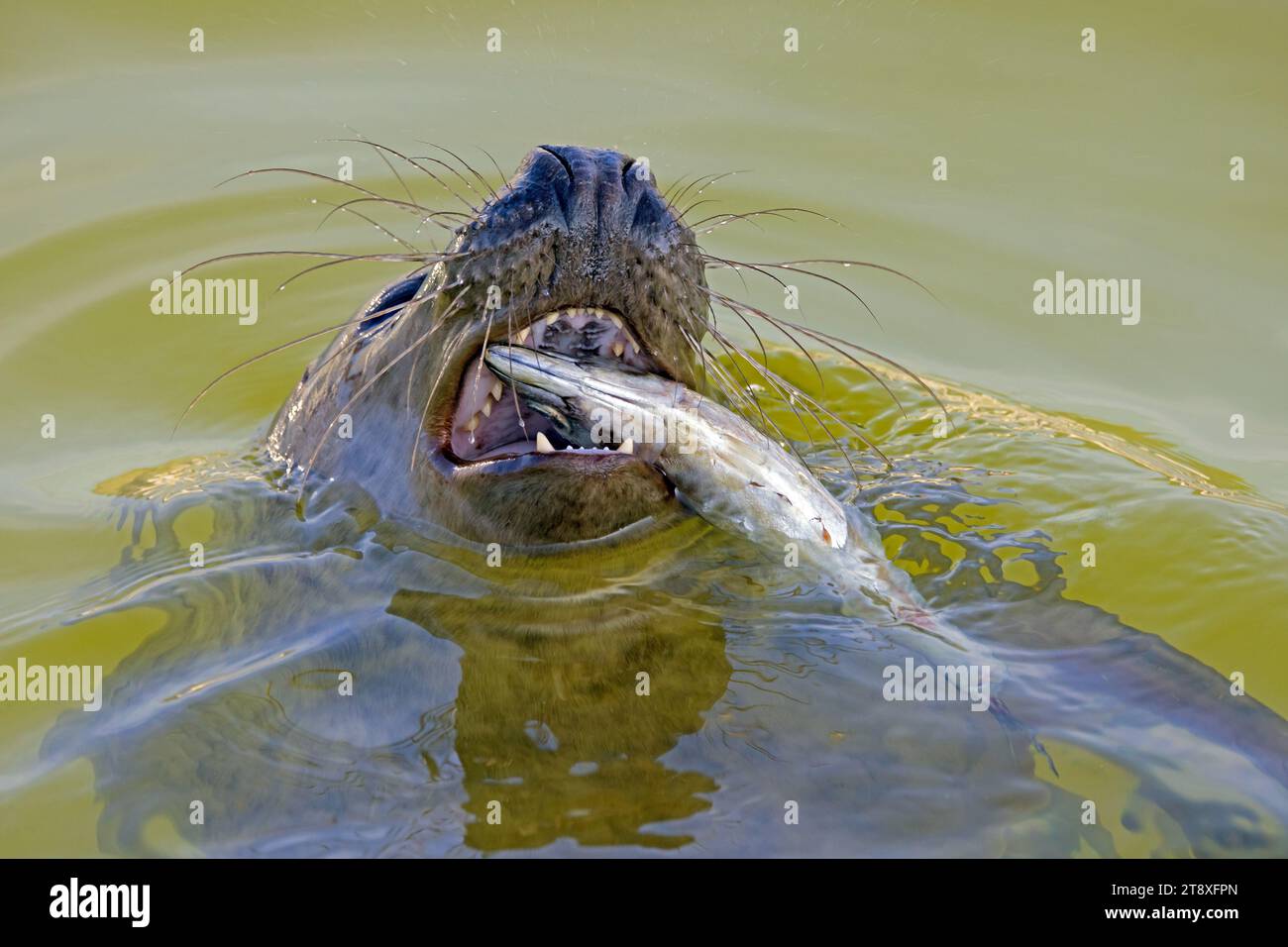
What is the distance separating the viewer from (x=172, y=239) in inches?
287

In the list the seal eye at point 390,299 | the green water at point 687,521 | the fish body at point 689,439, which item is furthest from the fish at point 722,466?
the seal eye at point 390,299

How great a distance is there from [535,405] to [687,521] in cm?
55

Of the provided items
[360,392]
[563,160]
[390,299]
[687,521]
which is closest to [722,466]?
[687,521]

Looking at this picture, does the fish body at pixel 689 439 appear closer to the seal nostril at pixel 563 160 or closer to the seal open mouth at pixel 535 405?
the seal open mouth at pixel 535 405

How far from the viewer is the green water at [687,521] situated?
3.46m

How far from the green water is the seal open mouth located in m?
0.29

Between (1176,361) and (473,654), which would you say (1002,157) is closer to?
(1176,361)

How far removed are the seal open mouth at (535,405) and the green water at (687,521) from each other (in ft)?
0.94

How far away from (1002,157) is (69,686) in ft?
17.7

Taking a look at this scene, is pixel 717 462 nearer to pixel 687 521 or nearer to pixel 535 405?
pixel 687 521

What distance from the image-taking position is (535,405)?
390cm

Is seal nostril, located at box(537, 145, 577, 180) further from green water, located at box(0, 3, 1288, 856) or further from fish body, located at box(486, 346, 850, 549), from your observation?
green water, located at box(0, 3, 1288, 856)

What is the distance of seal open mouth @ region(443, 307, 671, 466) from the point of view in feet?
13.0
